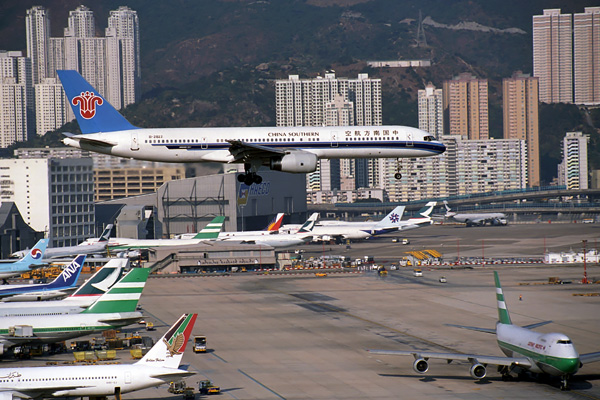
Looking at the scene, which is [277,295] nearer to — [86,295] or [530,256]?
[86,295]

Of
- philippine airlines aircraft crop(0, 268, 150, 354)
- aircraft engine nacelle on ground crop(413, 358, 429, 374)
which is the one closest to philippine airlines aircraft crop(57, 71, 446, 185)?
philippine airlines aircraft crop(0, 268, 150, 354)

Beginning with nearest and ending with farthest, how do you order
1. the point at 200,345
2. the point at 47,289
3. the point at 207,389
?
the point at 207,389
the point at 200,345
the point at 47,289

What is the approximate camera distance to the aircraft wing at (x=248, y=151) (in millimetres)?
71625

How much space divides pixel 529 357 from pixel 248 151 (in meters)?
29.2

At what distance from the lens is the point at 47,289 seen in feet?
279

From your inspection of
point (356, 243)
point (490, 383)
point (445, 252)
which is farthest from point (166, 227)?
point (490, 383)

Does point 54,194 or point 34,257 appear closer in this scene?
point 34,257

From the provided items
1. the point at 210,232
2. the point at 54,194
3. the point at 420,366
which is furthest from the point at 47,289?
the point at 54,194

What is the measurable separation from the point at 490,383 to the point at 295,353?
16.5 meters

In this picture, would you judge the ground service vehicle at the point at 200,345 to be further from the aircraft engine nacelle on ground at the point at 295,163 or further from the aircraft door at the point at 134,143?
the aircraft door at the point at 134,143

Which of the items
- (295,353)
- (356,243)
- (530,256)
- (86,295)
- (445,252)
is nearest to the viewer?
(295,353)

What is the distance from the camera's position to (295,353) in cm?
6781

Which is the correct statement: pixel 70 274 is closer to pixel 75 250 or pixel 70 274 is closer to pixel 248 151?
pixel 248 151

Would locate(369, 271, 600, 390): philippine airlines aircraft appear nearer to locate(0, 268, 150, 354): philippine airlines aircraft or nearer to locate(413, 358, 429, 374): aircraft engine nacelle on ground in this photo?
locate(413, 358, 429, 374): aircraft engine nacelle on ground
